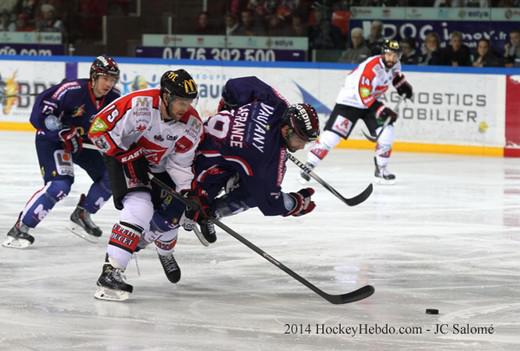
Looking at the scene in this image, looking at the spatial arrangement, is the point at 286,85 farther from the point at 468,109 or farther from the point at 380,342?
the point at 380,342

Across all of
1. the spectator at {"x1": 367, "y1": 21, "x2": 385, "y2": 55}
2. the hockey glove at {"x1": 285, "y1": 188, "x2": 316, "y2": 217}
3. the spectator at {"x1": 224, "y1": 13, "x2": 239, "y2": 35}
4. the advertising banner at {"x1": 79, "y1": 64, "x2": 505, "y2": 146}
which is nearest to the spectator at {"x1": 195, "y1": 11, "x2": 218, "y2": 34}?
the spectator at {"x1": 224, "y1": 13, "x2": 239, "y2": 35}

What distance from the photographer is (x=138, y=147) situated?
517 cm

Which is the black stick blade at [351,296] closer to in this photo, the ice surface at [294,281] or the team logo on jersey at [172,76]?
the ice surface at [294,281]

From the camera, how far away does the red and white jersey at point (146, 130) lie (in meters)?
5.04

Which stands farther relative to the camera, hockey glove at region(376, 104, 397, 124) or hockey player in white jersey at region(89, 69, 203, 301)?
hockey glove at region(376, 104, 397, 124)

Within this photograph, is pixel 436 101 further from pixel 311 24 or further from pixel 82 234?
pixel 82 234

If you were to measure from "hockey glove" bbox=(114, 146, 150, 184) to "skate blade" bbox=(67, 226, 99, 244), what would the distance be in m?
1.72

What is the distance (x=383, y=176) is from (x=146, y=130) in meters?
5.03

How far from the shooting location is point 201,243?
22.1 feet

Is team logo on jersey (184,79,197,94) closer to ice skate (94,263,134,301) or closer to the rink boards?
ice skate (94,263,134,301)

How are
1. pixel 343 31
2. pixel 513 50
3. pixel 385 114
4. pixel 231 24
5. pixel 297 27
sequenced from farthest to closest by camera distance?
pixel 231 24 → pixel 297 27 → pixel 343 31 → pixel 513 50 → pixel 385 114

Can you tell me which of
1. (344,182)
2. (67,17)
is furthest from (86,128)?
(67,17)

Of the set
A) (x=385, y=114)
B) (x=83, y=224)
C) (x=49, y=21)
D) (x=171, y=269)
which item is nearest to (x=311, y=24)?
(x=49, y=21)

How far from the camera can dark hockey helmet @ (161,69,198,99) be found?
497cm
